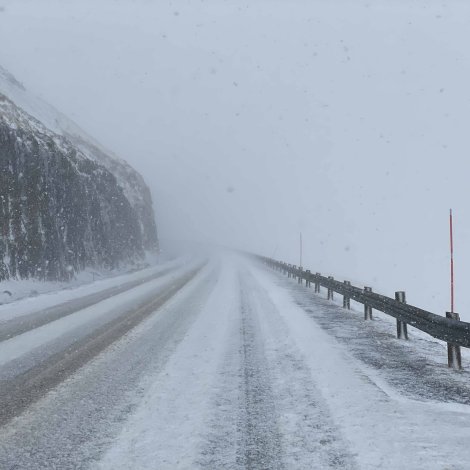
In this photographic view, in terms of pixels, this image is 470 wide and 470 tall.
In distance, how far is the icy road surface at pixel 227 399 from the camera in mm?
3174

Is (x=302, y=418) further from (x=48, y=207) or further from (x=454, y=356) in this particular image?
(x=48, y=207)

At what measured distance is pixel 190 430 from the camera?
360cm

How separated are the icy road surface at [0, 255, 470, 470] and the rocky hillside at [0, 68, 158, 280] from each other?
30.0 feet

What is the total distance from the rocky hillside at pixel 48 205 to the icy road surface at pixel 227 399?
9146mm

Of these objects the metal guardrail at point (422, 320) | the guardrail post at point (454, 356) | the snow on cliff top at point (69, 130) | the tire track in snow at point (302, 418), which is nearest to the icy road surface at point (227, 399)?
the tire track in snow at point (302, 418)

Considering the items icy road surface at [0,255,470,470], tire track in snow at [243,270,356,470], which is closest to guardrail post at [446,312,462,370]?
icy road surface at [0,255,470,470]

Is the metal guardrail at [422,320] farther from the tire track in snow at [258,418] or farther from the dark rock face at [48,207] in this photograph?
the dark rock face at [48,207]

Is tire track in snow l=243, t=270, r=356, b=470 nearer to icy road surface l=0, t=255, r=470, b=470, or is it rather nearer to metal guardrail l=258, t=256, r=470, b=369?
icy road surface l=0, t=255, r=470, b=470

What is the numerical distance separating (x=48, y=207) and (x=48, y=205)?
10 centimetres

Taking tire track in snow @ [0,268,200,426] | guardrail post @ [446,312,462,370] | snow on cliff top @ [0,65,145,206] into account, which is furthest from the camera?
Result: snow on cliff top @ [0,65,145,206]

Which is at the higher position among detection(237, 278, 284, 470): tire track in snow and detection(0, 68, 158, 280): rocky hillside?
detection(0, 68, 158, 280): rocky hillside

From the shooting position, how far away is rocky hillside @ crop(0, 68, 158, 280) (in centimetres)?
1641

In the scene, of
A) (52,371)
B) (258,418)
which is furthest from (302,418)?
(52,371)

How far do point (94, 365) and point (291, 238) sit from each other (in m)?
194
